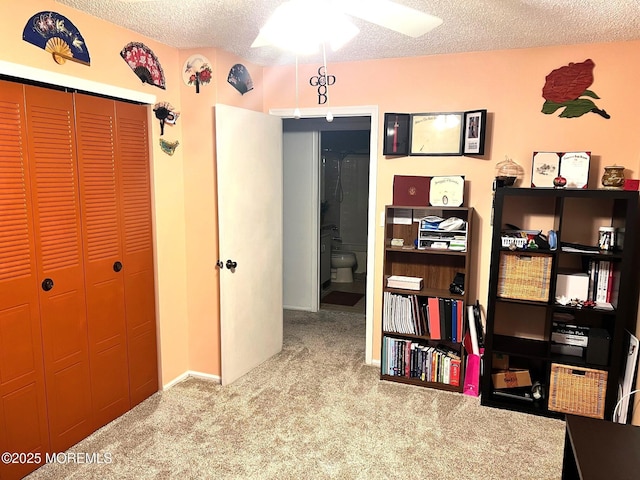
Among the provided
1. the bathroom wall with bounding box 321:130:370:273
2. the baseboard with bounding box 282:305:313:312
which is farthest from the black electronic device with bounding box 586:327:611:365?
the bathroom wall with bounding box 321:130:370:273

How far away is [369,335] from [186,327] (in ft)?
4.61

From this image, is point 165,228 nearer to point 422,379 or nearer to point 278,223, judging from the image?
point 278,223

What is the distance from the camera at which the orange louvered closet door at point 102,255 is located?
241cm

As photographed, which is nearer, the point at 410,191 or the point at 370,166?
the point at 410,191

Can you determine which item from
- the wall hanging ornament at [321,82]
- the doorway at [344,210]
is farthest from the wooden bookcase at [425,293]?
the doorway at [344,210]

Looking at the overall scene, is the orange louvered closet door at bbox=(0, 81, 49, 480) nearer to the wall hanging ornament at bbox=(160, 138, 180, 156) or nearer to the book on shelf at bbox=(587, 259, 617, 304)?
the wall hanging ornament at bbox=(160, 138, 180, 156)

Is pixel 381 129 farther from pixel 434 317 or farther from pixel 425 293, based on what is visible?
pixel 434 317

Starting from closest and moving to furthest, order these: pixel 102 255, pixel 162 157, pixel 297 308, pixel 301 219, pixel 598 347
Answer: pixel 102 255, pixel 598 347, pixel 162 157, pixel 301 219, pixel 297 308

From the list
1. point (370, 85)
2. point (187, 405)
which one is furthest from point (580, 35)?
point (187, 405)

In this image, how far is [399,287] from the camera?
3.20 m

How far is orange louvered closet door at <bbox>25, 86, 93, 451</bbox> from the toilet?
3.82 metres

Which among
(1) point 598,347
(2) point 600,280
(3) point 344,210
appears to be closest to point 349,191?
(3) point 344,210

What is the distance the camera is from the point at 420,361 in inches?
125

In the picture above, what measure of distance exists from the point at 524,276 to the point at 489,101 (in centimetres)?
121
